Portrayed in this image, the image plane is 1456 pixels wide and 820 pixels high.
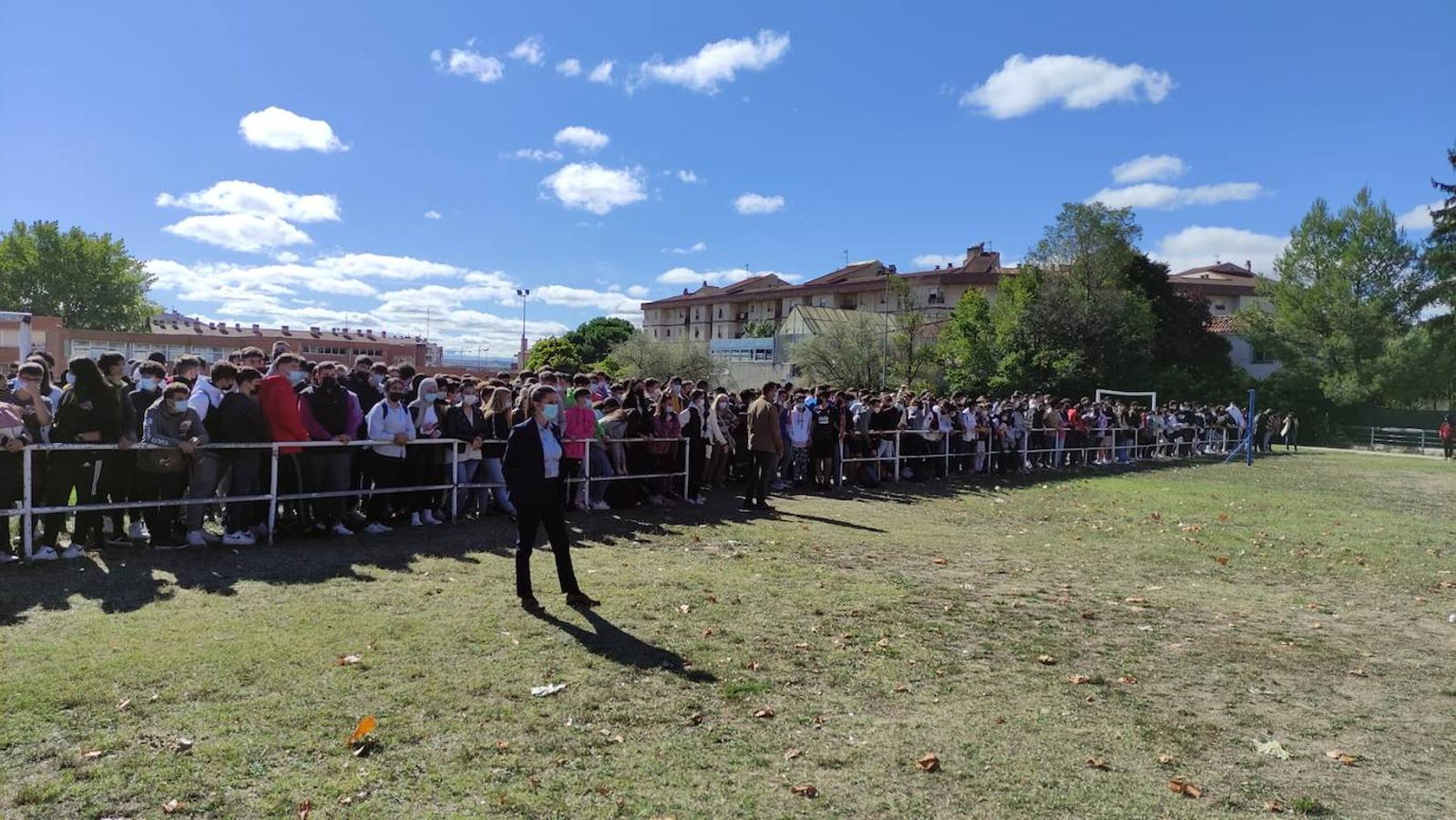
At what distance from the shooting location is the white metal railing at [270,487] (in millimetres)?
7805

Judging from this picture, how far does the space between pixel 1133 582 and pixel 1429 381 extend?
2249 inches

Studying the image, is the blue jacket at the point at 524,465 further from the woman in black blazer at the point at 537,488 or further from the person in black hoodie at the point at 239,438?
the person in black hoodie at the point at 239,438

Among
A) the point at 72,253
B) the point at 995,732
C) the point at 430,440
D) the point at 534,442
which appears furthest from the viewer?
the point at 72,253

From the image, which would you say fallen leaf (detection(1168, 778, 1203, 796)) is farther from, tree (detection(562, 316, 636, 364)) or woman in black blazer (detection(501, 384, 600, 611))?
tree (detection(562, 316, 636, 364))

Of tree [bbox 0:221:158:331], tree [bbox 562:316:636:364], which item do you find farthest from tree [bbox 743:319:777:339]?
tree [bbox 0:221:158:331]

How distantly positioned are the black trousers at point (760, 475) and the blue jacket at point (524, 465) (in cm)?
660

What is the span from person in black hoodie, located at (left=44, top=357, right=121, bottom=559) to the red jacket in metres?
1.32

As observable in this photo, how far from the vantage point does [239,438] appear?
29.7 ft

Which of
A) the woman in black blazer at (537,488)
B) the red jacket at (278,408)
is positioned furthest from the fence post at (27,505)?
the woman in black blazer at (537,488)

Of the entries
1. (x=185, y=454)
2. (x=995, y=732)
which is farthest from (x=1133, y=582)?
(x=185, y=454)

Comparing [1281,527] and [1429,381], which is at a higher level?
[1429,381]

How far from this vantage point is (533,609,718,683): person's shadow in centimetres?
588

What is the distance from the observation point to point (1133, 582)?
956 cm

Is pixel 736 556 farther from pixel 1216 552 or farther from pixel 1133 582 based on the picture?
pixel 1216 552
